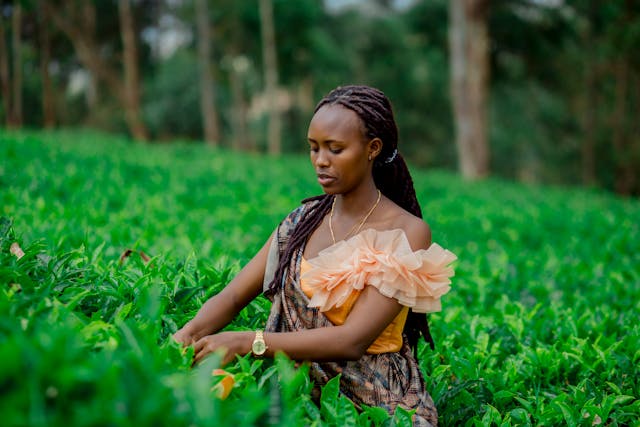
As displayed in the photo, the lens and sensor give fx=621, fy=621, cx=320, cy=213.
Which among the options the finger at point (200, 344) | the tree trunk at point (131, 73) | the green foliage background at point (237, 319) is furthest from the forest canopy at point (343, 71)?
the finger at point (200, 344)

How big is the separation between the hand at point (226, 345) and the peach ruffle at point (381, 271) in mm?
267

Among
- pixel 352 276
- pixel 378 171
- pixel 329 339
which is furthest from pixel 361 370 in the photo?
pixel 378 171

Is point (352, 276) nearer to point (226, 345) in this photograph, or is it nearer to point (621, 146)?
point (226, 345)

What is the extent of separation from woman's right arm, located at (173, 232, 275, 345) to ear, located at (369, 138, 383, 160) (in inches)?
21.7

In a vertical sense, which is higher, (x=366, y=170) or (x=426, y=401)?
(x=366, y=170)

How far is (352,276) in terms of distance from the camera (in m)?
2.13

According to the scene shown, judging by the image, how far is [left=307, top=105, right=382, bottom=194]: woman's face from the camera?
2.18 m

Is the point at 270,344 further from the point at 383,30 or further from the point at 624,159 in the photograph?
the point at 383,30

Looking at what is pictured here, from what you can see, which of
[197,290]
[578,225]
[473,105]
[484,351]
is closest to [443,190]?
[578,225]

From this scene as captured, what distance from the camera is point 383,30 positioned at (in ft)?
104

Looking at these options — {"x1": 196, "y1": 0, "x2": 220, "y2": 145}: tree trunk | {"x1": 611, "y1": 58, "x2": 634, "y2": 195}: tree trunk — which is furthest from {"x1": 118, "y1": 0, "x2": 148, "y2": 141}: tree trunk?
{"x1": 611, "y1": 58, "x2": 634, "y2": 195}: tree trunk

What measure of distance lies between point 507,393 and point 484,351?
0.52 meters

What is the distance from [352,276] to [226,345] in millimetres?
482

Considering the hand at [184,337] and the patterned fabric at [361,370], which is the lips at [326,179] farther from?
the hand at [184,337]
